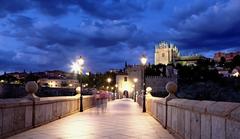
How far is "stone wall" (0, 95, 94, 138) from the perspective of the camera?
9.52m

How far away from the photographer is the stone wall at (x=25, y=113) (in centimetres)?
952

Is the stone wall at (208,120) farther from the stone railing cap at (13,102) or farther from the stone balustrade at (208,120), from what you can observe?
the stone railing cap at (13,102)

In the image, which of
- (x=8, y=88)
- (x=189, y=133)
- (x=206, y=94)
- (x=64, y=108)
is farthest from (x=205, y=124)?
(x=206, y=94)

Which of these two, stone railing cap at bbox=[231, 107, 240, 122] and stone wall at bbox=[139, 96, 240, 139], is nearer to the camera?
stone railing cap at bbox=[231, 107, 240, 122]

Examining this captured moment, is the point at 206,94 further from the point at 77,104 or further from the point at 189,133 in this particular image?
the point at 189,133

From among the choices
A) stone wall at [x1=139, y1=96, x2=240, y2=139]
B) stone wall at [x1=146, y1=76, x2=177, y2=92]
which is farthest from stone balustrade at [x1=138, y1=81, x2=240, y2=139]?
stone wall at [x1=146, y1=76, x2=177, y2=92]

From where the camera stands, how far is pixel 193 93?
→ 13025cm

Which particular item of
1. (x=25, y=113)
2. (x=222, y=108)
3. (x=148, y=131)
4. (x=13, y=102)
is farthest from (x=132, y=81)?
(x=222, y=108)

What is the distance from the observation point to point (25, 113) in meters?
11.5

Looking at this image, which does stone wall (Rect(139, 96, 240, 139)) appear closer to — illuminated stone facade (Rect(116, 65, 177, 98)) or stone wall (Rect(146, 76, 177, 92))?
illuminated stone facade (Rect(116, 65, 177, 98))

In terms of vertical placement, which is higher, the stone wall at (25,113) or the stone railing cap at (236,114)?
the stone railing cap at (236,114)

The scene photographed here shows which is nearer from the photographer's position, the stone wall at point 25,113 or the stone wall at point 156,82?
the stone wall at point 25,113

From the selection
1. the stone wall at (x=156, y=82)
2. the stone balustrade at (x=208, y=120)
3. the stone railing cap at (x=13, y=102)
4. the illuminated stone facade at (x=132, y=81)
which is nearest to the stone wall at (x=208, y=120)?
the stone balustrade at (x=208, y=120)

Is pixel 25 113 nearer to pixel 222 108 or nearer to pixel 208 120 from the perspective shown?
pixel 208 120
